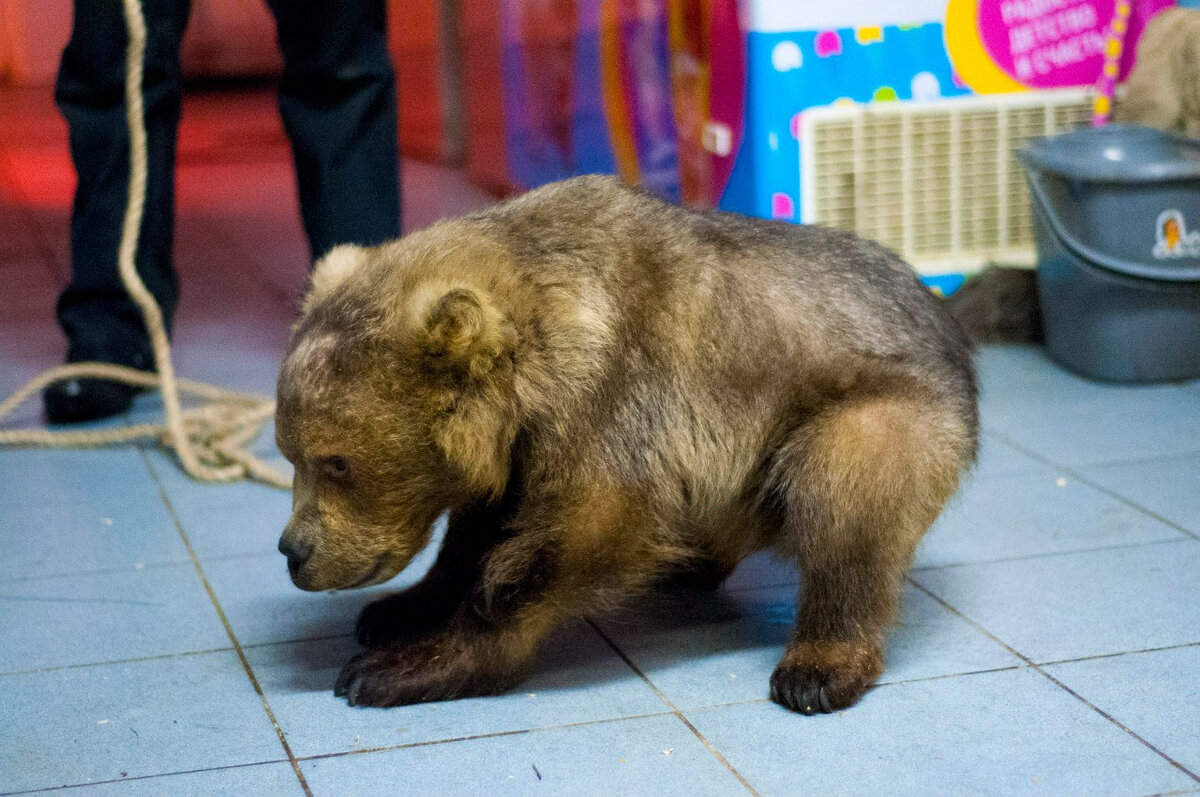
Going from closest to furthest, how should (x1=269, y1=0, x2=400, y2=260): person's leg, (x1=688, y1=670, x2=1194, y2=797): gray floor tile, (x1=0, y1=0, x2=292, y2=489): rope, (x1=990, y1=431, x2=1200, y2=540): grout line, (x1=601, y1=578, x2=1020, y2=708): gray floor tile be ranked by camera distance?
1. (x1=688, y1=670, x2=1194, y2=797): gray floor tile
2. (x1=601, y1=578, x2=1020, y2=708): gray floor tile
3. (x1=990, y1=431, x2=1200, y2=540): grout line
4. (x1=0, y1=0, x2=292, y2=489): rope
5. (x1=269, y1=0, x2=400, y2=260): person's leg

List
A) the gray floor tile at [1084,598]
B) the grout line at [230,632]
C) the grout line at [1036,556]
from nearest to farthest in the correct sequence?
1. the grout line at [230,632]
2. the gray floor tile at [1084,598]
3. the grout line at [1036,556]

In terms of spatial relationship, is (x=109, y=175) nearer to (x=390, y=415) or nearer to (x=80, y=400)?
(x=80, y=400)

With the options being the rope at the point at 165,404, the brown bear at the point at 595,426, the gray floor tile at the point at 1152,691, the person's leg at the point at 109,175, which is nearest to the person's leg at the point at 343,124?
the person's leg at the point at 109,175

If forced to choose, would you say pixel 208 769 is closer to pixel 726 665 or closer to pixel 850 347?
pixel 726 665

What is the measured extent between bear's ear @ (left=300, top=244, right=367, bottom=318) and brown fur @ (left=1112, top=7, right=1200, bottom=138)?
8.44ft

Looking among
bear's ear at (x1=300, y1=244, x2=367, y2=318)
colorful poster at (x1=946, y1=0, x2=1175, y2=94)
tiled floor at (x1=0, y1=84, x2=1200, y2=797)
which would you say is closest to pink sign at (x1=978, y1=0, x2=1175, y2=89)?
colorful poster at (x1=946, y1=0, x2=1175, y2=94)

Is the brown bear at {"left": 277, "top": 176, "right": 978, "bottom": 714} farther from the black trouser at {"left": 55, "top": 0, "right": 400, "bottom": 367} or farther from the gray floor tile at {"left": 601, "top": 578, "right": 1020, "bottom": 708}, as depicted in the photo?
the black trouser at {"left": 55, "top": 0, "right": 400, "bottom": 367}

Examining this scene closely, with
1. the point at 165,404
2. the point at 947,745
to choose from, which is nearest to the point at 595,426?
the point at 947,745

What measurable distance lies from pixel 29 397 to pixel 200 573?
141 centimetres

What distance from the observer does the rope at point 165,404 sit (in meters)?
3.46

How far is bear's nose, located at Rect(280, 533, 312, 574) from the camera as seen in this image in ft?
7.78

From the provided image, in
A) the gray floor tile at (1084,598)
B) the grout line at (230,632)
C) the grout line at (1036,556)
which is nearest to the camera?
the grout line at (230,632)

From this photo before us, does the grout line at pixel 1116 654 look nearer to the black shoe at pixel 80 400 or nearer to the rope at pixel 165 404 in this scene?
the rope at pixel 165 404

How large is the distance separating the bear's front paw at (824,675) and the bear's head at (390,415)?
0.55m
